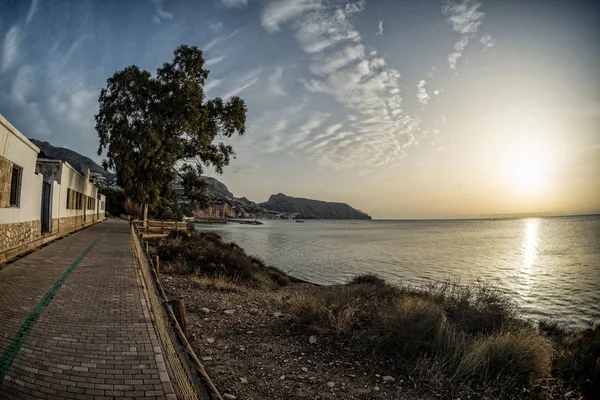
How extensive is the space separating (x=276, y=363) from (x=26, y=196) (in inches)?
467

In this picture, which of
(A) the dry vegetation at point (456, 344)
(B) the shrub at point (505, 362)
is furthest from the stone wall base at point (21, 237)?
(B) the shrub at point (505, 362)

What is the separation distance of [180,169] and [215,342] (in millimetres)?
22317

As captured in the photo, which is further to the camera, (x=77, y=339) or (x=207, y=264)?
(x=207, y=264)

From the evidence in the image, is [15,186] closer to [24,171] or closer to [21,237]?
[24,171]

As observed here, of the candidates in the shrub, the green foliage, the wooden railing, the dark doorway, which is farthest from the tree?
the green foliage

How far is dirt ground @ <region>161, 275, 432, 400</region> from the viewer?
16.6 feet

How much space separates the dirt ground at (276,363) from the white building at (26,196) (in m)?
7.05

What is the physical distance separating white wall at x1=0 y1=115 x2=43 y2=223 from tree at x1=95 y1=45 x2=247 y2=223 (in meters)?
9.61

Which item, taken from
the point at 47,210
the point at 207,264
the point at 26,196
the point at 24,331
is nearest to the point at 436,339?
the point at 24,331

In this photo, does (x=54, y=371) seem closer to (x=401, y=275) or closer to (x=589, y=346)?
(x=589, y=346)

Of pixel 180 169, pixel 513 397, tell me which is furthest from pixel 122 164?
pixel 513 397

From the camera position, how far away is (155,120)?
22766 millimetres

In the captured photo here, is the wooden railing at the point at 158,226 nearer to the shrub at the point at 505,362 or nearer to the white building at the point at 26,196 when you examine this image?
the white building at the point at 26,196

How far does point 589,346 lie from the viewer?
6.89 meters
